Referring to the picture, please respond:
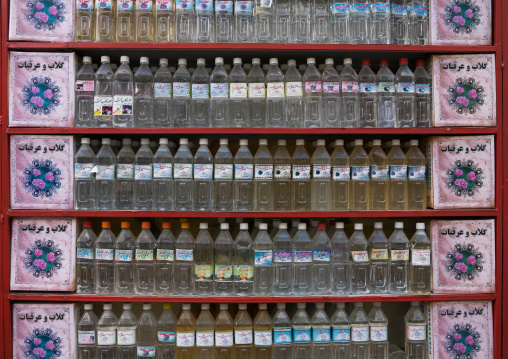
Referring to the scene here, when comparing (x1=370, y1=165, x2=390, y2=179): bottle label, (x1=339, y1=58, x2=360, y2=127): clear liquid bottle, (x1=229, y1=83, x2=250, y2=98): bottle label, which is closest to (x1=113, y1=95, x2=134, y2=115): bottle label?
(x1=229, y1=83, x2=250, y2=98): bottle label

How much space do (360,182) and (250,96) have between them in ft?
2.97

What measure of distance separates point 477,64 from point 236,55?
155cm

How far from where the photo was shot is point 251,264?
2.85m

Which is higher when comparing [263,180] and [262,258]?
[263,180]

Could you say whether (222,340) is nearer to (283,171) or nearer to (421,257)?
(283,171)

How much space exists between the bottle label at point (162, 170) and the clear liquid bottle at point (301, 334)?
3.88 ft

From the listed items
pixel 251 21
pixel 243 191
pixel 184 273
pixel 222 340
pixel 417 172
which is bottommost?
pixel 222 340

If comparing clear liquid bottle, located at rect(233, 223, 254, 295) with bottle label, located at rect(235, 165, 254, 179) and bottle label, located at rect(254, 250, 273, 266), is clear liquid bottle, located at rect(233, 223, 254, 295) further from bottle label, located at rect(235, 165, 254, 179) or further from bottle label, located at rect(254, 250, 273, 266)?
bottle label, located at rect(235, 165, 254, 179)

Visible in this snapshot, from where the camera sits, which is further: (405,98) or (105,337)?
(405,98)

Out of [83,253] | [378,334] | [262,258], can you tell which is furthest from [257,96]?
[378,334]

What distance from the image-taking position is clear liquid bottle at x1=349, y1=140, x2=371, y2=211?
285 centimetres

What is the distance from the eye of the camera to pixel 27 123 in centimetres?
279

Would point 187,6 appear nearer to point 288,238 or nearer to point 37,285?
point 288,238

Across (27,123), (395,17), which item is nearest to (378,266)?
(395,17)
